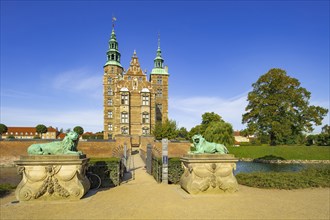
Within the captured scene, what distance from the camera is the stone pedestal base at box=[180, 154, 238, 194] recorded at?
810cm

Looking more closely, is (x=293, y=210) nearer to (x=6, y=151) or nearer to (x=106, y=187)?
(x=106, y=187)

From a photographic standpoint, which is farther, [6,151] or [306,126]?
[306,126]

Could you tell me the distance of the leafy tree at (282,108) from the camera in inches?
1326

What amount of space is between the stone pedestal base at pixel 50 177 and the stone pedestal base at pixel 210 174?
12.3ft

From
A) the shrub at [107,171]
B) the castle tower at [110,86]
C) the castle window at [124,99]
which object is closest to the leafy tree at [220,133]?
the castle window at [124,99]

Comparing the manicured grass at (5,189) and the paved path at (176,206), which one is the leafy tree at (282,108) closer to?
the paved path at (176,206)

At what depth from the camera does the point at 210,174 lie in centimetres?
825

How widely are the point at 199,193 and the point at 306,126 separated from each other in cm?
3293

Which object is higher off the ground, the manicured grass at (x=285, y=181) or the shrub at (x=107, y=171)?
the shrub at (x=107, y=171)

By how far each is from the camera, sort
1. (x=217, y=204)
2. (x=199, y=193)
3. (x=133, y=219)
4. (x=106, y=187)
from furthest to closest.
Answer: (x=106, y=187) → (x=199, y=193) → (x=217, y=204) → (x=133, y=219)

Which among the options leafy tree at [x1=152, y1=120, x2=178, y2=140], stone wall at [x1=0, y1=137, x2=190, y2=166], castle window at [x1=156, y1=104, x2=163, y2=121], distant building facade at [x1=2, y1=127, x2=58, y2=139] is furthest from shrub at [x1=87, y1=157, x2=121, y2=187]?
distant building facade at [x1=2, y1=127, x2=58, y2=139]

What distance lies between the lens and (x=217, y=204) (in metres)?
6.73

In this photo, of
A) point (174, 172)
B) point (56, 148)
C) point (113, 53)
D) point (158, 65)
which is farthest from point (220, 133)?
point (56, 148)

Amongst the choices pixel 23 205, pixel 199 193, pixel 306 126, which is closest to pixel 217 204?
pixel 199 193
